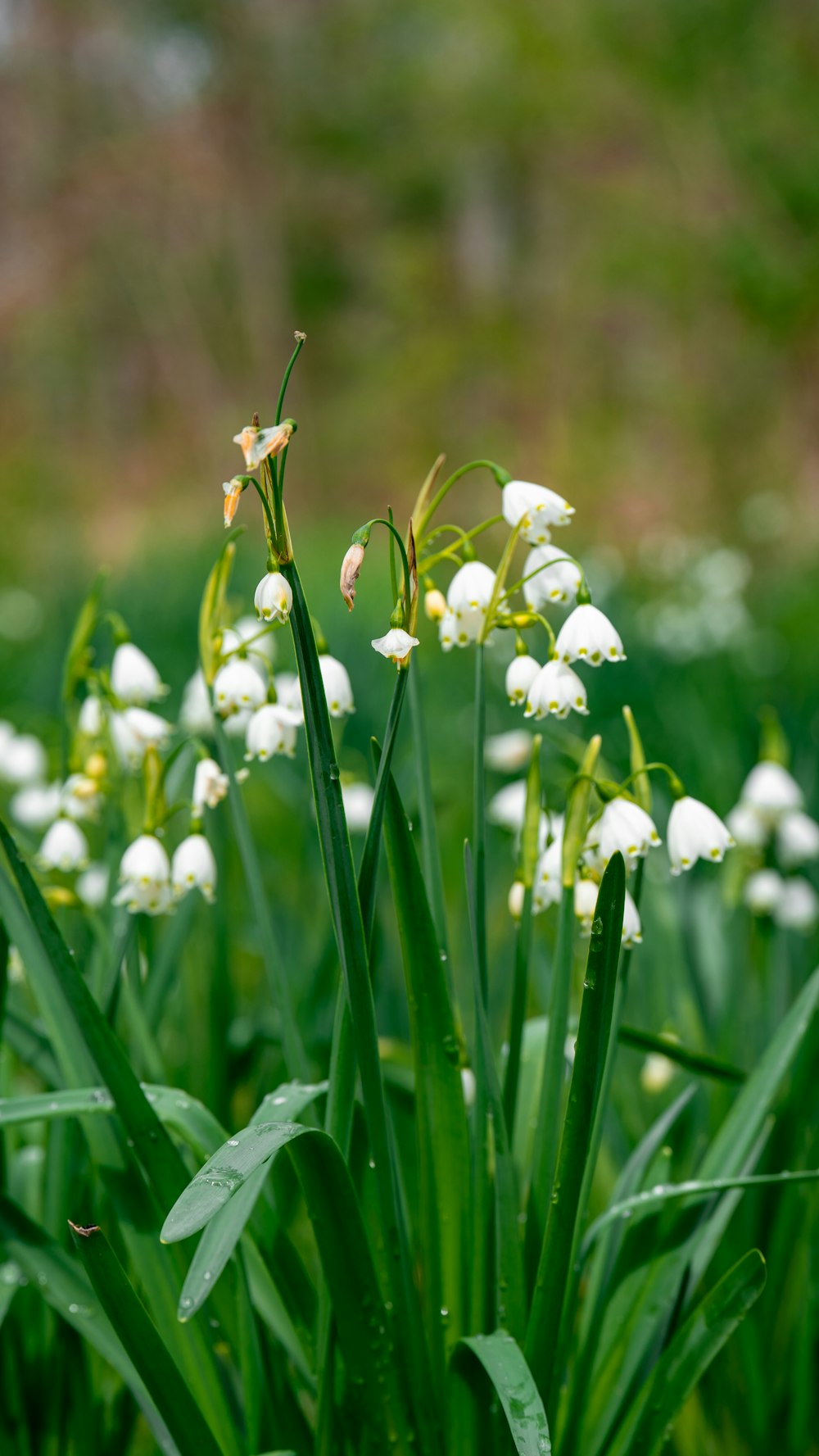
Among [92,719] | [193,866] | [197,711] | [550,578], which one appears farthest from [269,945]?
[197,711]

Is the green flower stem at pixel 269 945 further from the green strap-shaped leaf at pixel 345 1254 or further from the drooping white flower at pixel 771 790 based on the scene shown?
the drooping white flower at pixel 771 790

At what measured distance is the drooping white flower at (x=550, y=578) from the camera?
1161 millimetres

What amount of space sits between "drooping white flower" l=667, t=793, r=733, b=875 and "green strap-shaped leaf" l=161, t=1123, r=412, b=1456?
471mm

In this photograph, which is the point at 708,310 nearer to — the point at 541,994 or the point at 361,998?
the point at 541,994

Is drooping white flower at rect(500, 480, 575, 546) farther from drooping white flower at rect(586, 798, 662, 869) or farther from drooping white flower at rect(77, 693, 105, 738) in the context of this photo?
drooping white flower at rect(77, 693, 105, 738)

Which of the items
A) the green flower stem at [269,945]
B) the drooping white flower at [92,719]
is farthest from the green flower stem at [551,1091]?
the drooping white flower at [92,719]

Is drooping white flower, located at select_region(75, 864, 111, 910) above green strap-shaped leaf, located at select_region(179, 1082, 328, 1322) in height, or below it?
above

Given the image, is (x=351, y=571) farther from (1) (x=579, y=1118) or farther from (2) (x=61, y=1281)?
(2) (x=61, y=1281)

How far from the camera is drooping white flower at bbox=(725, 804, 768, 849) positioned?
6.59ft

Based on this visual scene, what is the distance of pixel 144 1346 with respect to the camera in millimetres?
977

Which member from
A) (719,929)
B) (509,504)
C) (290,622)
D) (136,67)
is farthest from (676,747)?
(136,67)

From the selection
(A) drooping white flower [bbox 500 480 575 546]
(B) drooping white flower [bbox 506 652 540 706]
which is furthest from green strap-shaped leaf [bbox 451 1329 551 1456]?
(A) drooping white flower [bbox 500 480 575 546]

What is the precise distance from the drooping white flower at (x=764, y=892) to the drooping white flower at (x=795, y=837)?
0.05m

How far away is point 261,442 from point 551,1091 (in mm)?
711
